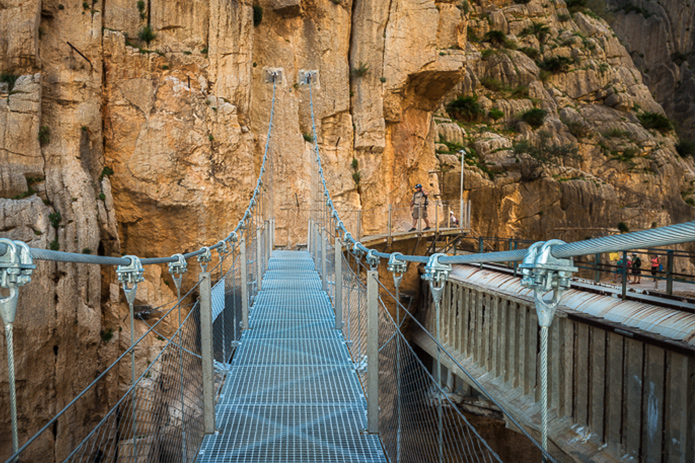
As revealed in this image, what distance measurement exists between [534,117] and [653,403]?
2175 cm

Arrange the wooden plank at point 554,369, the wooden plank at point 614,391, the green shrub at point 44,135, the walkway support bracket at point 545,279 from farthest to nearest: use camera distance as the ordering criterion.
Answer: the green shrub at point 44,135 < the wooden plank at point 554,369 < the wooden plank at point 614,391 < the walkway support bracket at point 545,279

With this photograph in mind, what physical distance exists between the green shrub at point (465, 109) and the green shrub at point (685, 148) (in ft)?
45.1

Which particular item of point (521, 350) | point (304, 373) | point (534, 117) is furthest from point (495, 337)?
point (534, 117)

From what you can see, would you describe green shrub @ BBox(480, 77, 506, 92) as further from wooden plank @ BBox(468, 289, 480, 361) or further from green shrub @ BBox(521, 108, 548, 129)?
wooden plank @ BBox(468, 289, 480, 361)

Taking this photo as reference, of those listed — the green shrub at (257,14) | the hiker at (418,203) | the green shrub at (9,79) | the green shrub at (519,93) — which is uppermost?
the green shrub at (519,93)

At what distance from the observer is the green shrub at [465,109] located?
80.1ft

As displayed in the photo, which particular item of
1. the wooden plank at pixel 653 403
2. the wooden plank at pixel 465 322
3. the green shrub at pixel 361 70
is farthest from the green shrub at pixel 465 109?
the wooden plank at pixel 653 403

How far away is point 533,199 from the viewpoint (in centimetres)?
2105

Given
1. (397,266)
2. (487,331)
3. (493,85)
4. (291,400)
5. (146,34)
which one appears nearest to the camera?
(397,266)

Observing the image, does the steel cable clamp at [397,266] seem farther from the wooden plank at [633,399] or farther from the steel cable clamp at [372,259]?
the wooden plank at [633,399]

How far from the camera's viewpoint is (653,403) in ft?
17.2

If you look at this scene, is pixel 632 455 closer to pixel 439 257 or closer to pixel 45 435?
pixel 439 257

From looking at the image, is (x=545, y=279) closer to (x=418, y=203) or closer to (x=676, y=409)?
Result: (x=676, y=409)

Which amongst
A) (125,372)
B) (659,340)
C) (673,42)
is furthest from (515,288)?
(673,42)
